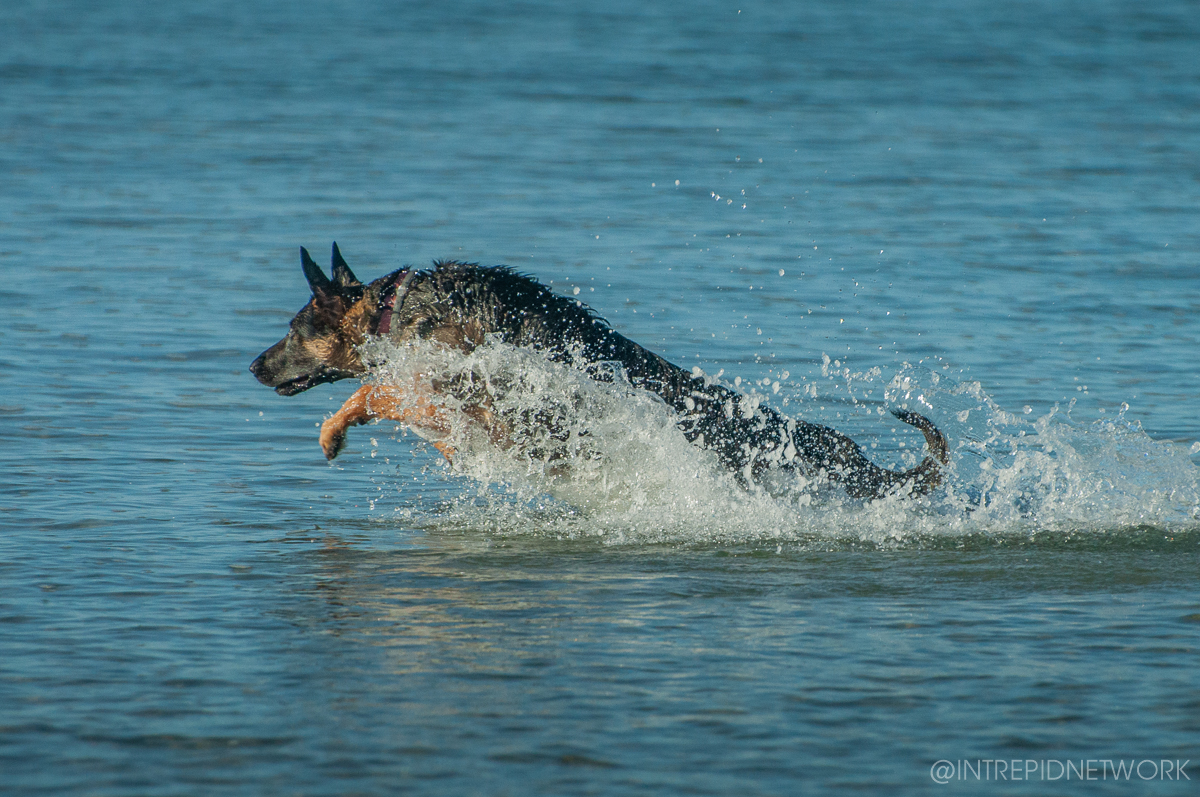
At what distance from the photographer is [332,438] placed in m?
7.39

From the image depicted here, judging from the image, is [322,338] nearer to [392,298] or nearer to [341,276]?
[341,276]

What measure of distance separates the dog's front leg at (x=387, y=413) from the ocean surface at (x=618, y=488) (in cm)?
15

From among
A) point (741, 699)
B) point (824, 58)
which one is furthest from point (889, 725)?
point (824, 58)

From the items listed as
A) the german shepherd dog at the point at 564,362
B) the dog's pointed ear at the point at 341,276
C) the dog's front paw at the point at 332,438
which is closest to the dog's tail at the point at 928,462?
the german shepherd dog at the point at 564,362

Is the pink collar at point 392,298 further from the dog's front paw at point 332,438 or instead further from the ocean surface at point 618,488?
the dog's front paw at point 332,438

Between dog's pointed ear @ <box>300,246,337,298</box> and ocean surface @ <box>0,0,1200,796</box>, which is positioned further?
dog's pointed ear @ <box>300,246,337,298</box>

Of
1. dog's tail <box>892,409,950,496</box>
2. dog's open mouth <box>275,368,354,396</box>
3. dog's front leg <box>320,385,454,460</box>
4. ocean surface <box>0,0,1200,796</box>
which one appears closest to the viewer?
ocean surface <box>0,0,1200,796</box>

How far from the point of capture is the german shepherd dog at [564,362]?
7.16 meters

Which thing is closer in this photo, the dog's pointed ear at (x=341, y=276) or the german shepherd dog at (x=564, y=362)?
the german shepherd dog at (x=564, y=362)

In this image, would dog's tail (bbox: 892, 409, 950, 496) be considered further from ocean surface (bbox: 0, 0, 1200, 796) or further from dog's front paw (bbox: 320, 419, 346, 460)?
dog's front paw (bbox: 320, 419, 346, 460)

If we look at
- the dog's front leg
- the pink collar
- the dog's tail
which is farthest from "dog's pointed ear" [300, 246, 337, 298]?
the dog's tail

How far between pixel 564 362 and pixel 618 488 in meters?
0.69

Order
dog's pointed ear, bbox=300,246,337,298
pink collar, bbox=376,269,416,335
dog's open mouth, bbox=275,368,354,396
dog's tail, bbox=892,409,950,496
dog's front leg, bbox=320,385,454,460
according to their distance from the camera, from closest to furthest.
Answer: dog's tail, bbox=892,409,950,496, dog's front leg, bbox=320,385,454,460, pink collar, bbox=376,269,416,335, dog's pointed ear, bbox=300,246,337,298, dog's open mouth, bbox=275,368,354,396

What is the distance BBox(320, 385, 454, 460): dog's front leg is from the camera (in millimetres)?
7207
